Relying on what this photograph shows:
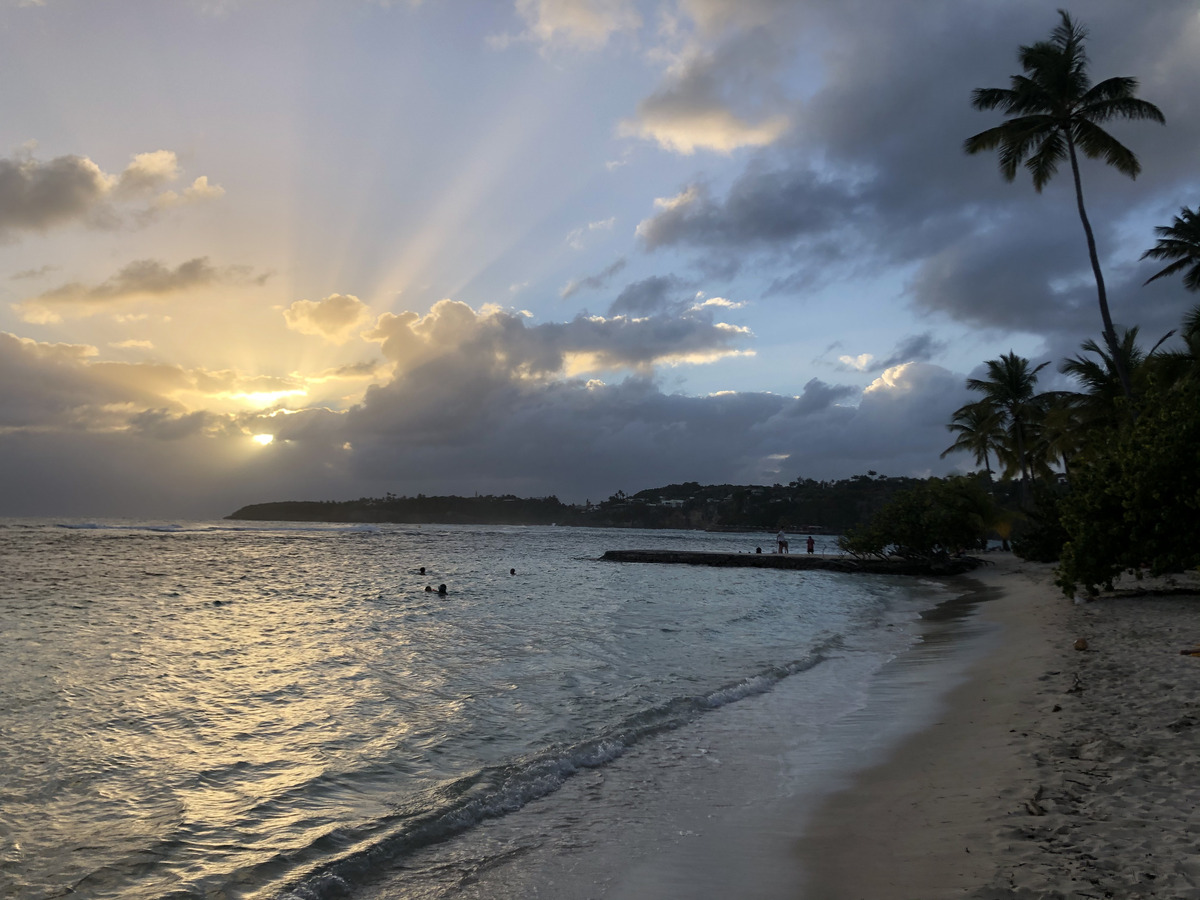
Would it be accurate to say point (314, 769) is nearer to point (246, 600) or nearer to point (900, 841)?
point (900, 841)

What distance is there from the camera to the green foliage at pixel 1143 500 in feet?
45.8

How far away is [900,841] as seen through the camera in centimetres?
515

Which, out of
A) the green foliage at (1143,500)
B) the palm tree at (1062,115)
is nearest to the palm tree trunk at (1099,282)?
the palm tree at (1062,115)

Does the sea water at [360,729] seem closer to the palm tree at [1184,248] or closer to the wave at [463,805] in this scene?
the wave at [463,805]

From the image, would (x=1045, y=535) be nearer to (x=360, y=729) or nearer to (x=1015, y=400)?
(x=1015, y=400)

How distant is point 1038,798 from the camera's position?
5402 millimetres

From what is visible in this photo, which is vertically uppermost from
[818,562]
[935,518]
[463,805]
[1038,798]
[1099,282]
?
[1099,282]

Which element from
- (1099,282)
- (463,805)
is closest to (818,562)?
(1099,282)

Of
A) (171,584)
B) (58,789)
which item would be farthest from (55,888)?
(171,584)

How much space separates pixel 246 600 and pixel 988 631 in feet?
75.5

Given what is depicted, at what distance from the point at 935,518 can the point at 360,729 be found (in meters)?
38.4

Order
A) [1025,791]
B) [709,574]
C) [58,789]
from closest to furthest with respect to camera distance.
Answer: [1025,791] → [58,789] → [709,574]

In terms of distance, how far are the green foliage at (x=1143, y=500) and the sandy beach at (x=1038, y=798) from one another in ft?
15.9

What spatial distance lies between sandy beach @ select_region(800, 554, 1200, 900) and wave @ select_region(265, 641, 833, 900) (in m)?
2.84
